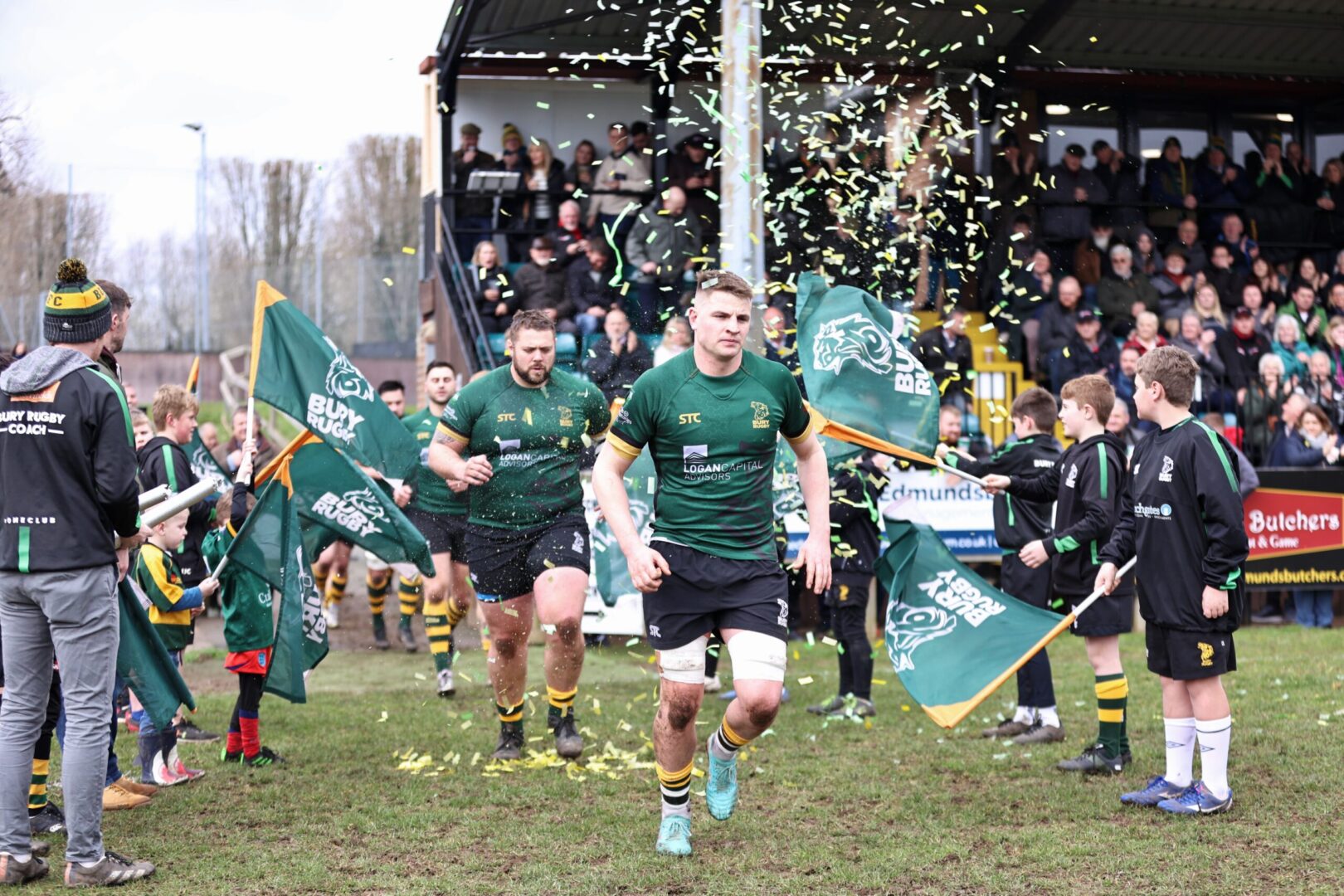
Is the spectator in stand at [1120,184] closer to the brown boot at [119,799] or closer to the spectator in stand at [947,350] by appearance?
the spectator in stand at [947,350]

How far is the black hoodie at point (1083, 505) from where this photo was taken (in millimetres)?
7184

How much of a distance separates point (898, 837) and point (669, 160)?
37.6 ft

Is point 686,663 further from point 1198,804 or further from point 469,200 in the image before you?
point 469,200

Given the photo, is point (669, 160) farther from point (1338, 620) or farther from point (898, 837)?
point (898, 837)

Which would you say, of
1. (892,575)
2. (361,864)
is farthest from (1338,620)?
(361,864)

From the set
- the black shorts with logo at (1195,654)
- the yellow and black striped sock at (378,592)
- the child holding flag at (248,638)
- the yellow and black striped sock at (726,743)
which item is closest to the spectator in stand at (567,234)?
the yellow and black striped sock at (378,592)

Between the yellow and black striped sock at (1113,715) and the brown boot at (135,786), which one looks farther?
the yellow and black striped sock at (1113,715)

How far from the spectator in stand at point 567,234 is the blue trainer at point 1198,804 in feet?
31.0

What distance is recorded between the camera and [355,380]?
799cm

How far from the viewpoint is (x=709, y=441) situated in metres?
5.66

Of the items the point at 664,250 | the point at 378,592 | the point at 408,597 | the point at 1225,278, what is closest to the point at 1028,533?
the point at 408,597

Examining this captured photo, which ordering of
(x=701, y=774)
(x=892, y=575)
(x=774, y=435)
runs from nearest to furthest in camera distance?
(x=774, y=435)
(x=701, y=774)
(x=892, y=575)

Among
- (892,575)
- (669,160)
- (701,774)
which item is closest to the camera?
(701,774)

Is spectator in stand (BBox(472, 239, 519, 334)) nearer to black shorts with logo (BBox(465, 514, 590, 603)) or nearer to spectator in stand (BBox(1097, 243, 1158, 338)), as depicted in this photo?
spectator in stand (BBox(1097, 243, 1158, 338))
